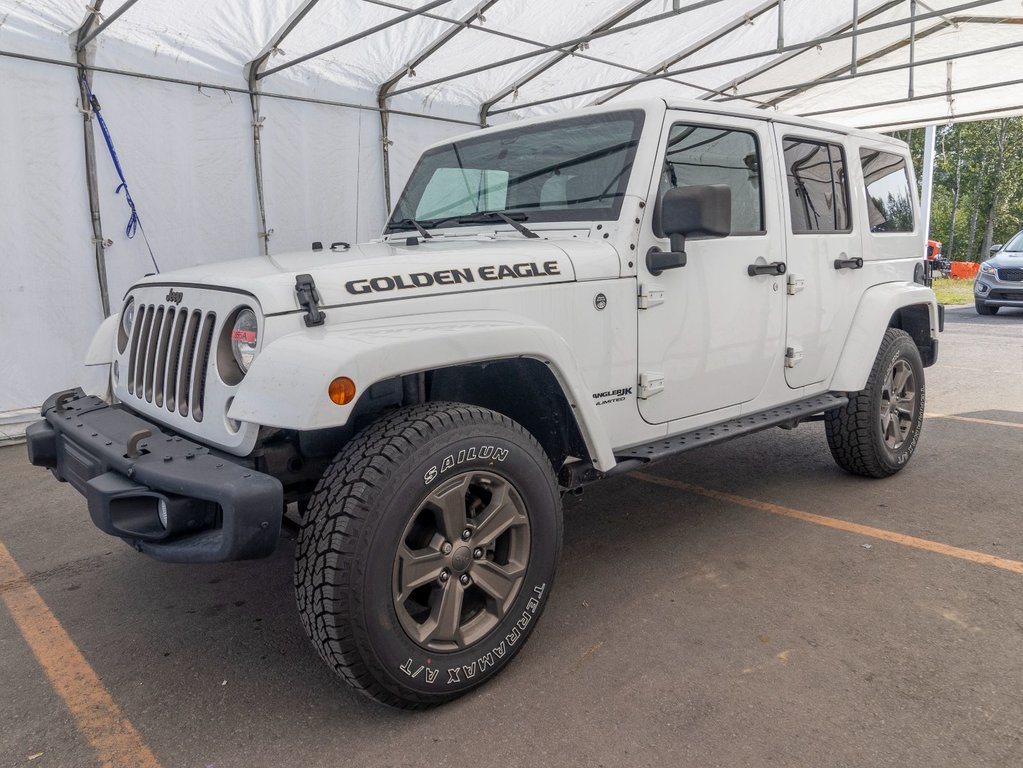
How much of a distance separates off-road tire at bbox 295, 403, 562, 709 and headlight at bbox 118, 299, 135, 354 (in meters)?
1.40

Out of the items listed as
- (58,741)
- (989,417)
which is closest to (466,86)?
(989,417)

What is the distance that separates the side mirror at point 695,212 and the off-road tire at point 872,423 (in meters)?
1.81

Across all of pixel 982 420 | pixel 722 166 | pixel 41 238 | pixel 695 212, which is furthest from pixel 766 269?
pixel 41 238

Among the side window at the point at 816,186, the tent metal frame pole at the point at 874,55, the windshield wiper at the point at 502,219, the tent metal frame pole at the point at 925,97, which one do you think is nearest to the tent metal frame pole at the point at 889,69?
the tent metal frame pole at the point at 874,55

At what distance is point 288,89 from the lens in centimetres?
752

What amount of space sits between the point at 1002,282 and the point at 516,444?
1375 cm

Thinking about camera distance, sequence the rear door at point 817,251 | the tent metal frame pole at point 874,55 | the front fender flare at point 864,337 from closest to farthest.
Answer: the rear door at point 817,251 → the front fender flare at point 864,337 → the tent metal frame pole at point 874,55

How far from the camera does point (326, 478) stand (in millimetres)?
2184

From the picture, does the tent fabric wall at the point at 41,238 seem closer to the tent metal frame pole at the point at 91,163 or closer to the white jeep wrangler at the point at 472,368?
the tent metal frame pole at the point at 91,163

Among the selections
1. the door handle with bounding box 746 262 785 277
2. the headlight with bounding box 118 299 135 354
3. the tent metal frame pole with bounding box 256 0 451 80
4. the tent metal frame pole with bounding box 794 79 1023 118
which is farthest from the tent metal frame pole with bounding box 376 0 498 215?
the headlight with bounding box 118 299 135 354

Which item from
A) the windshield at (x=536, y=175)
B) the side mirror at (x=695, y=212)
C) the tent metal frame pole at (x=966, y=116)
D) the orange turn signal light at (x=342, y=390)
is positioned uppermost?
the tent metal frame pole at (x=966, y=116)

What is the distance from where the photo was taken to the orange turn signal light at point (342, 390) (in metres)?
2.01

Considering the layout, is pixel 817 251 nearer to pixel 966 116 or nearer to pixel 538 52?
pixel 538 52

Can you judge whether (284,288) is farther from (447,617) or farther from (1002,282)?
(1002,282)
